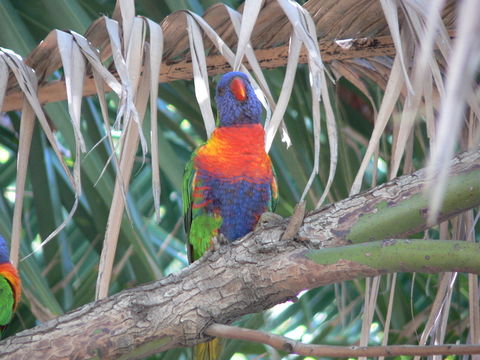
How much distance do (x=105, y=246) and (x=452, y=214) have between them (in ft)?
2.48

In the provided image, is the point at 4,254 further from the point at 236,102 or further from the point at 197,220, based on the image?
the point at 236,102

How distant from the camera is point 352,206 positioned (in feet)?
4.80

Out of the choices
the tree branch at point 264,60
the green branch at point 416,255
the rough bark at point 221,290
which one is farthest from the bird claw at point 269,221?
the tree branch at point 264,60

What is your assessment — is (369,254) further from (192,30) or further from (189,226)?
(189,226)

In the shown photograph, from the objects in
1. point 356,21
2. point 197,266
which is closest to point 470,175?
point 197,266

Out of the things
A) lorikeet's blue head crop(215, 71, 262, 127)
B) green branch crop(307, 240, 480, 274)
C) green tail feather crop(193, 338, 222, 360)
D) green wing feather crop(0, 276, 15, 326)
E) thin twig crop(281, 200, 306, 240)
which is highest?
lorikeet's blue head crop(215, 71, 262, 127)

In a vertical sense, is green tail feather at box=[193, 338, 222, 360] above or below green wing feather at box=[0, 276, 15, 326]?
below

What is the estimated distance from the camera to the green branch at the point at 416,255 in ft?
3.67

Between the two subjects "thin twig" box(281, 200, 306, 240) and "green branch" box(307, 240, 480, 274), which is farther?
"thin twig" box(281, 200, 306, 240)

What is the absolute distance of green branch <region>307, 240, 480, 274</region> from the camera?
1.12 metres

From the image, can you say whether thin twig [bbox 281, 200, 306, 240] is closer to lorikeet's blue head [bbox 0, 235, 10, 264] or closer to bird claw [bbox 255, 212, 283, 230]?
bird claw [bbox 255, 212, 283, 230]

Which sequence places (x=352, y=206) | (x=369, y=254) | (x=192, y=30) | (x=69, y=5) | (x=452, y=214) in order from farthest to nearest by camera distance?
(x=69, y=5), (x=192, y=30), (x=352, y=206), (x=452, y=214), (x=369, y=254)

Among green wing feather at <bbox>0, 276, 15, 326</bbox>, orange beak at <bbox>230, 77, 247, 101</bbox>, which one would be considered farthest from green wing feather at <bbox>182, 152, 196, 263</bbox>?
green wing feather at <bbox>0, 276, 15, 326</bbox>

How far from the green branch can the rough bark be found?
0.15 meters
